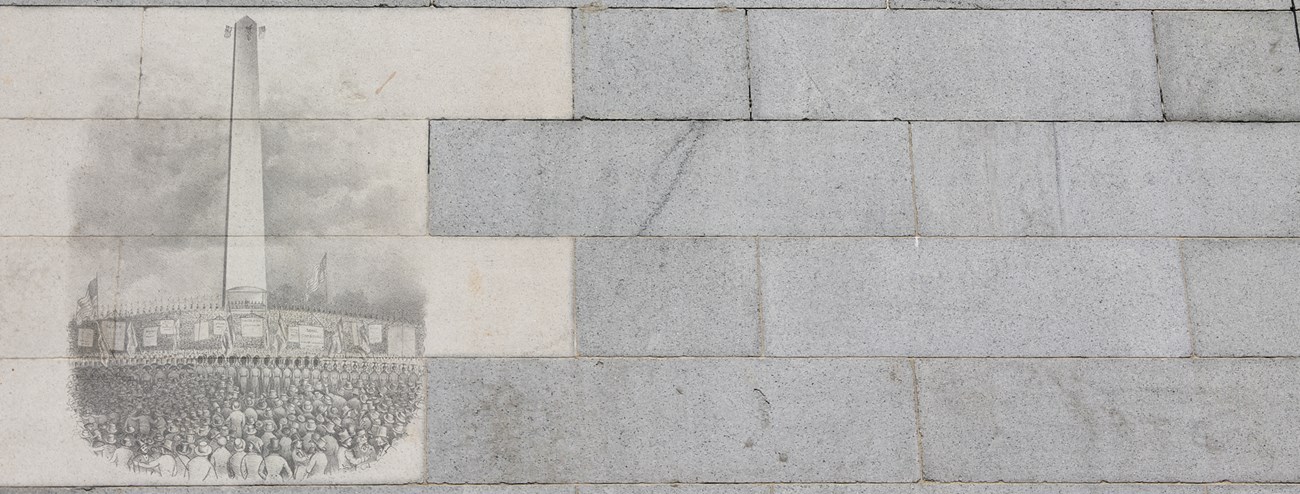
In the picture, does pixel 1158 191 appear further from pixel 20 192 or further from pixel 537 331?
pixel 20 192

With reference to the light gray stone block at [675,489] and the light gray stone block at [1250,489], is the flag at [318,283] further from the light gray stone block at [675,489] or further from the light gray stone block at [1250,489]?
the light gray stone block at [1250,489]

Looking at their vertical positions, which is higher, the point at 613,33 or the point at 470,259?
the point at 613,33

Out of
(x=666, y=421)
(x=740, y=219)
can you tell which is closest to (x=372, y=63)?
(x=740, y=219)

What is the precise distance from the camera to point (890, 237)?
528 centimetres

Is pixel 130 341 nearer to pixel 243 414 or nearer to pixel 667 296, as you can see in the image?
pixel 243 414

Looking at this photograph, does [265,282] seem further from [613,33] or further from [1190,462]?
[1190,462]

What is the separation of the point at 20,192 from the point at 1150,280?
6744mm

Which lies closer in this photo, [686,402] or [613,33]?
[686,402]

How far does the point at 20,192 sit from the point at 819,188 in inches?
187

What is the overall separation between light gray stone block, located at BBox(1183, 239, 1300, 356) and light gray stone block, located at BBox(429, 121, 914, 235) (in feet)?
5.85

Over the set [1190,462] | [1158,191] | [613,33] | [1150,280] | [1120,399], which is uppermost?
[613,33]

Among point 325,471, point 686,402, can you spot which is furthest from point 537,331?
point 325,471

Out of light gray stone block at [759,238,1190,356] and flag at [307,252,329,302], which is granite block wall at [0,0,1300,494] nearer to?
light gray stone block at [759,238,1190,356]

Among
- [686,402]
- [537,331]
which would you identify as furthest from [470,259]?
[686,402]
